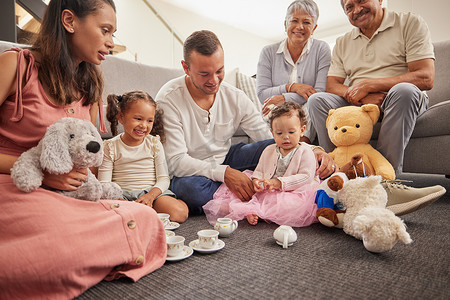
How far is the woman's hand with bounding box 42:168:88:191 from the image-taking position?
756 mm

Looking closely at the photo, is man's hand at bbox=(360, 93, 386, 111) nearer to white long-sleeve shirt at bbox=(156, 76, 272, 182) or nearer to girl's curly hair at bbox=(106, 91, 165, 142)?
white long-sleeve shirt at bbox=(156, 76, 272, 182)

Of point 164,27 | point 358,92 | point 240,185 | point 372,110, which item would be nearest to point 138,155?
point 240,185

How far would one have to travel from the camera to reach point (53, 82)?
2.76 feet

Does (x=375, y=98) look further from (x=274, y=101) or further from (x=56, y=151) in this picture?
(x=56, y=151)

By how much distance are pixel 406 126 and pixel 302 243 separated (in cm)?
100

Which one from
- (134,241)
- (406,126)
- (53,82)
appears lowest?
(134,241)

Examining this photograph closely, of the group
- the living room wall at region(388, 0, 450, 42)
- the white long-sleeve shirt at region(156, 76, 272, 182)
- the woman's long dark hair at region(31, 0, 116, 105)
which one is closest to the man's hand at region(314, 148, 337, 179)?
the white long-sleeve shirt at region(156, 76, 272, 182)

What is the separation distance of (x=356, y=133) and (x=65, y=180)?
50.2 inches

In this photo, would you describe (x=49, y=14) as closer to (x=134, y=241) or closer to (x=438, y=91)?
(x=134, y=241)

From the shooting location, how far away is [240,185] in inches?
51.0

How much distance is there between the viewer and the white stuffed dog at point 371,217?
81 cm

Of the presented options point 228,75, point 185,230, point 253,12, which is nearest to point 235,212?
point 185,230

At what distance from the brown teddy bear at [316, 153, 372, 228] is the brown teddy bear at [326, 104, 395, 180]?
0.17m

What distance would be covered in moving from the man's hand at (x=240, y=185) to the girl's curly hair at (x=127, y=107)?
0.39 metres
